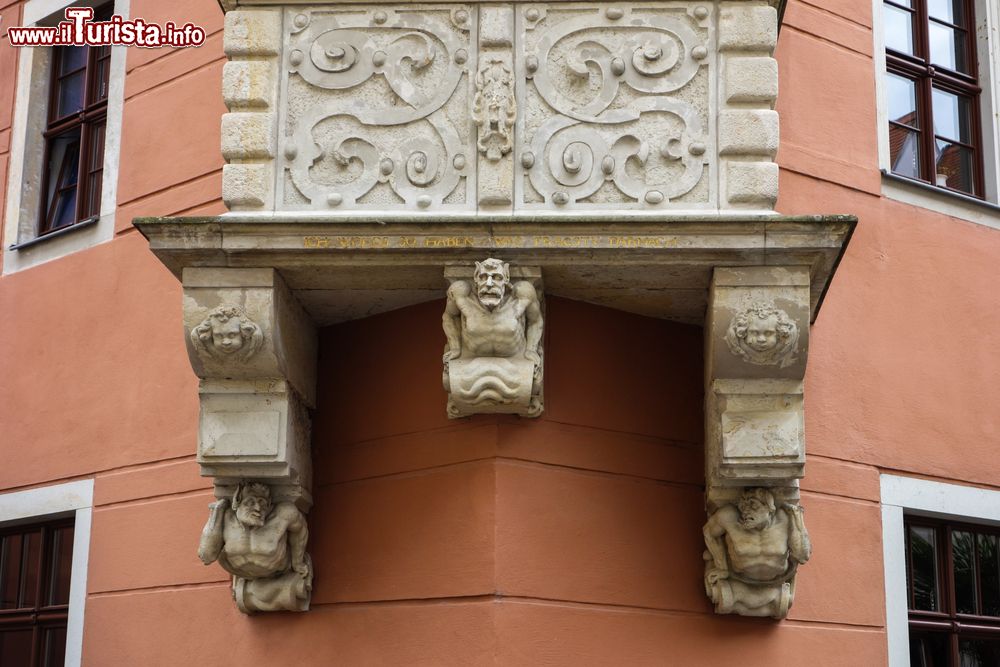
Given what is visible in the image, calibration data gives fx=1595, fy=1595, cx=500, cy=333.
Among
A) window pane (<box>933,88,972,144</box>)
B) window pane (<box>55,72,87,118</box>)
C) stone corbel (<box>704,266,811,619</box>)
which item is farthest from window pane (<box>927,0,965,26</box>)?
window pane (<box>55,72,87,118</box>)

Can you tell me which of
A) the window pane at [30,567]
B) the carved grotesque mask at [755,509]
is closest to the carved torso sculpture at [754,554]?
the carved grotesque mask at [755,509]

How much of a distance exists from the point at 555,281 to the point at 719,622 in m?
1.60

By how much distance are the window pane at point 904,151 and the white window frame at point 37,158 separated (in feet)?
13.3

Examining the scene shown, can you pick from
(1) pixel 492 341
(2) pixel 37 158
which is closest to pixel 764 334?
(1) pixel 492 341

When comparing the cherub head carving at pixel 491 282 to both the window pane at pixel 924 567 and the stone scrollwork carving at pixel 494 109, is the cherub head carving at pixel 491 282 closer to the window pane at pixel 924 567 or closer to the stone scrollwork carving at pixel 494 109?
the stone scrollwork carving at pixel 494 109

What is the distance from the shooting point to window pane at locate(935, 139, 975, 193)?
830cm

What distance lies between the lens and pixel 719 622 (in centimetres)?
670

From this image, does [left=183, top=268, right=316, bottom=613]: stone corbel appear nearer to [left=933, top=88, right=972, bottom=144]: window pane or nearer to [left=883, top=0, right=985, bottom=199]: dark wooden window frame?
[left=883, top=0, right=985, bottom=199]: dark wooden window frame

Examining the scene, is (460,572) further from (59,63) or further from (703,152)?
(59,63)

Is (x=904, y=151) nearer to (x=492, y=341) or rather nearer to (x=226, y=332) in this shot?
(x=492, y=341)

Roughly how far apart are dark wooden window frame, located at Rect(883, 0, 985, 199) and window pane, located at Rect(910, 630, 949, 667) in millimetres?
2292

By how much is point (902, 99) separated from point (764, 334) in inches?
104

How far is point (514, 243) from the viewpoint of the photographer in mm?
6250

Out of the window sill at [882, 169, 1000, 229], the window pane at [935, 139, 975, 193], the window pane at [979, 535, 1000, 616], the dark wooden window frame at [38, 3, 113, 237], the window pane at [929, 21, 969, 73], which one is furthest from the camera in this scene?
the dark wooden window frame at [38, 3, 113, 237]
